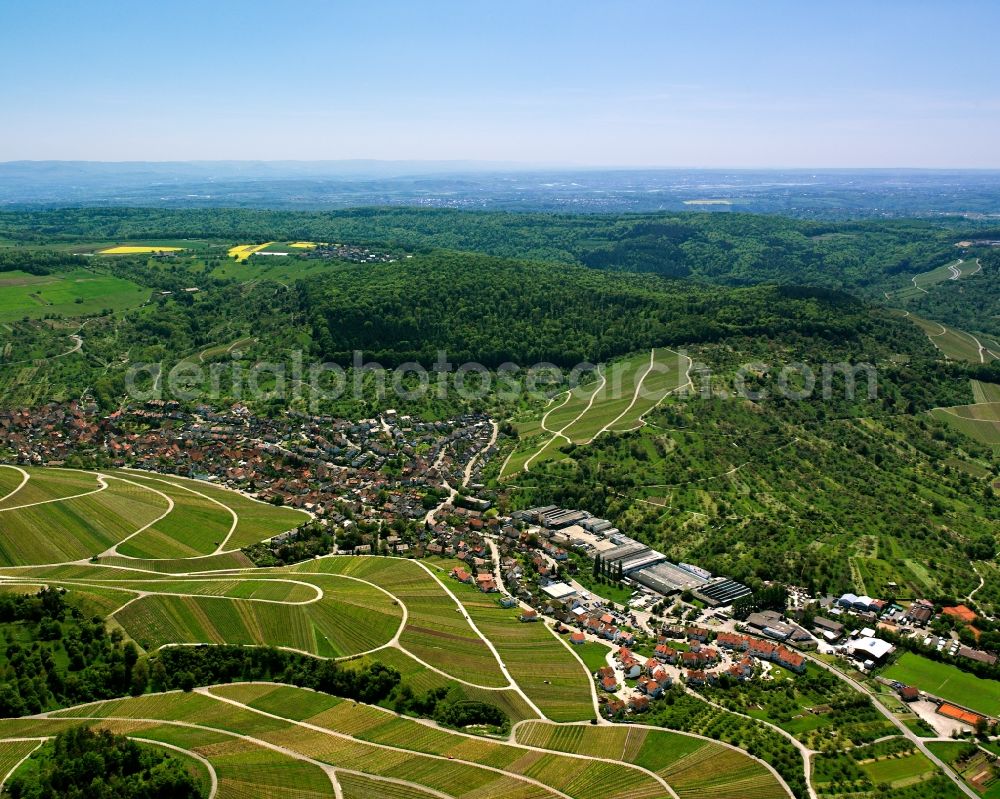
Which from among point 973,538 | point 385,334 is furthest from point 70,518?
point 973,538

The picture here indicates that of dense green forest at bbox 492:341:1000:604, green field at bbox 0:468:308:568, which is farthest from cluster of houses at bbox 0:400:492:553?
dense green forest at bbox 492:341:1000:604

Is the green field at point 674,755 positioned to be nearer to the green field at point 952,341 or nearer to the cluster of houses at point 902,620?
the cluster of houses at point 902,620

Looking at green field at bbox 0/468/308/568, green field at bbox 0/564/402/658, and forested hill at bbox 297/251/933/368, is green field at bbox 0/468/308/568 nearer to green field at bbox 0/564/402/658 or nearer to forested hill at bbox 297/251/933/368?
green field at bbox 0/564/402/658

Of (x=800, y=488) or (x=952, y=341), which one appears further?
(x=952, y=341)

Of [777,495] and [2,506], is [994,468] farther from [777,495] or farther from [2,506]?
[2,506]

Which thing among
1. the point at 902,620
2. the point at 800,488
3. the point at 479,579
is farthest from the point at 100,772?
the point at 800,488

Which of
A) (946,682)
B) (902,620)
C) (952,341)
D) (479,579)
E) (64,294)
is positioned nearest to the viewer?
(946,682)

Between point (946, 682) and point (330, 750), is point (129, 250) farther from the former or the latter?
point (946, 682)
